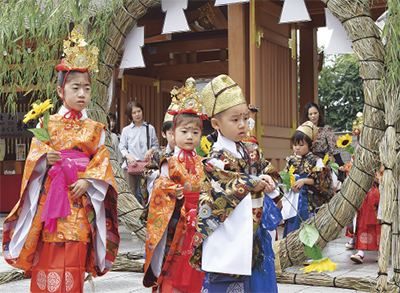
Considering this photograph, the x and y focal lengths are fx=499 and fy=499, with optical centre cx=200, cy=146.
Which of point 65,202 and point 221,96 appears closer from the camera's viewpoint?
point 221,96

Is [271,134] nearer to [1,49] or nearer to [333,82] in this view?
[1,49]

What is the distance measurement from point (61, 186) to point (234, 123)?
1208 mm

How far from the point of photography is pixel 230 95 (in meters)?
2.59

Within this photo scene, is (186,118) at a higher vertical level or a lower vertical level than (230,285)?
higher

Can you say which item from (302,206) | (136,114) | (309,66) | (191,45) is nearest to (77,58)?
(302,206)

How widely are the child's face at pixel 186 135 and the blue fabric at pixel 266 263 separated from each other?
38.4 inches

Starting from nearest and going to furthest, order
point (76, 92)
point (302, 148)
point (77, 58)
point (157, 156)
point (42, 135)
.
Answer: point (42, 135) < point (76, 92) < point (77, 58) < point (157, 156) < point (302, 148)

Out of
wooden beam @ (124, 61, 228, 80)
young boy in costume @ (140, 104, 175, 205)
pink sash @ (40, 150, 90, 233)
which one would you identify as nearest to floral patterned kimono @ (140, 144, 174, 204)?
young boy in costume @ (140, 104, 175, 205)

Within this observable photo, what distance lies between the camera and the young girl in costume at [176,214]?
3.33 metres

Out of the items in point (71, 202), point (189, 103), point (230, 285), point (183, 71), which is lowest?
point (230, 285)

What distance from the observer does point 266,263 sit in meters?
2.56

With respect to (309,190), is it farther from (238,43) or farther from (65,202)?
(65,202)

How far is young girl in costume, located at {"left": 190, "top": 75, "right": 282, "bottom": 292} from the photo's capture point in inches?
96.5

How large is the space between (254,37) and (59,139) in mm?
3218
